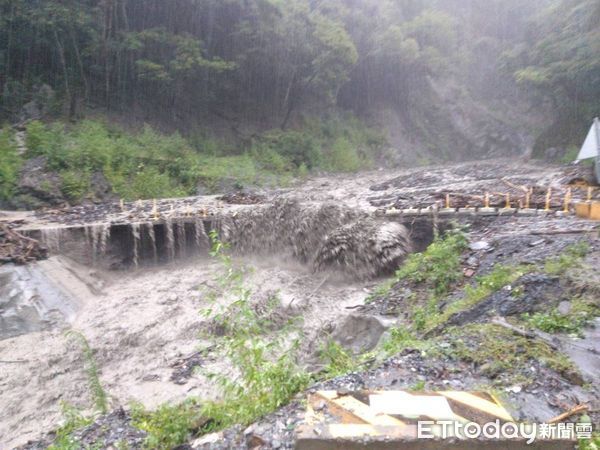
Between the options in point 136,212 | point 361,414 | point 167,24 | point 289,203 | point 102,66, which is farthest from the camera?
point 167,24

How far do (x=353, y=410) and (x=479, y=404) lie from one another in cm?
86

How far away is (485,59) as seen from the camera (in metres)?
37.6

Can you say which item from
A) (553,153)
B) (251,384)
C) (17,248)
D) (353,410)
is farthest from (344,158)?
(353,410)

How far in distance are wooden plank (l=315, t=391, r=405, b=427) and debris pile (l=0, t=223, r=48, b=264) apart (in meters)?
8.72

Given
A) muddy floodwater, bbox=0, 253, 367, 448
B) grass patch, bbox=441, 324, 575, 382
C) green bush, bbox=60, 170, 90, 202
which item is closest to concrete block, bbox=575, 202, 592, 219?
muddy floodwater, bbox=0, 253, 367, 448

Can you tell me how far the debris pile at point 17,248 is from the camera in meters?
9.55

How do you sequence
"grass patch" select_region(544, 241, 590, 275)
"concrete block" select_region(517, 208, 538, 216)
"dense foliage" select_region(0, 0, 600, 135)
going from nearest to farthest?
"grass patch" select_region(544, 241, 590, 275) → "concrete block" select_region(517, 208, 538, 216) → "dense foliage" select_region(0, 0, 600, 135)

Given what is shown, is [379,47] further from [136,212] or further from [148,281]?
[148,281]

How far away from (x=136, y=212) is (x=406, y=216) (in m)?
7.50

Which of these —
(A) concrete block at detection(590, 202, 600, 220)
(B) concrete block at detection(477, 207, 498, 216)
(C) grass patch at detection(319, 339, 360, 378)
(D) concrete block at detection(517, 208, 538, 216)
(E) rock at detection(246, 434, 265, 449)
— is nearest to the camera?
(E) rock at detection(246, 434, 265, 449)

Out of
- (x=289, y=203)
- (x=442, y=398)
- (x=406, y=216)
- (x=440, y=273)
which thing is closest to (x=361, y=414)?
(x=442, y=398)

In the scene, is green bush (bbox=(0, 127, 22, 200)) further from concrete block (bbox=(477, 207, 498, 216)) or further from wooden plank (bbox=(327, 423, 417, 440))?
wooden plank (bbox=(327, 423, 417, 440))

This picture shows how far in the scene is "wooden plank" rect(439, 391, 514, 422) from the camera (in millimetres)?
2982

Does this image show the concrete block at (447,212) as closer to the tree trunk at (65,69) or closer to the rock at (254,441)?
the rock at (254,441)
